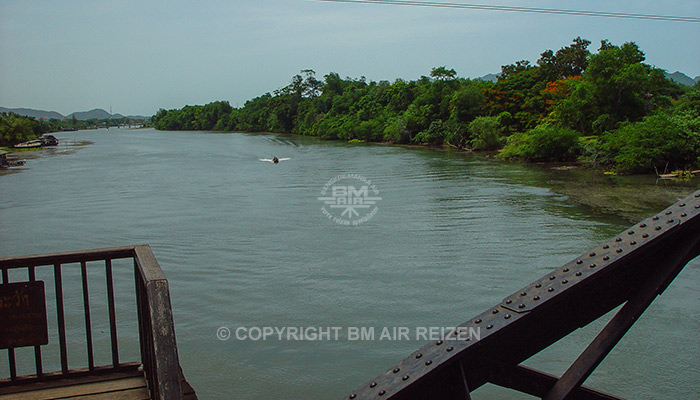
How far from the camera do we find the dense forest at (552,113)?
22531 millimetres

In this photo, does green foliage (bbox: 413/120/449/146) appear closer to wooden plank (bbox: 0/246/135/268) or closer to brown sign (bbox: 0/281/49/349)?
wooden plank (bbox: 0/246/135/268)

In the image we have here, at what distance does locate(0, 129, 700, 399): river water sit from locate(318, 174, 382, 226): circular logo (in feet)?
0.98

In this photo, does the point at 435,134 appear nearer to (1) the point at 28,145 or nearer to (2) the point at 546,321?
(1) the point at 28,145

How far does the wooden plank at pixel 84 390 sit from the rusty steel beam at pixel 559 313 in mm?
1516

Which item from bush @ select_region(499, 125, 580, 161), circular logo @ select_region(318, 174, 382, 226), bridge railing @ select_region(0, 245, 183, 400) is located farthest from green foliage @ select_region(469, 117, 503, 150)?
bridge railing @ select_region(0, 245, 183, 400)

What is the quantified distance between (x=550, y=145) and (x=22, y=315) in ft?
91.8

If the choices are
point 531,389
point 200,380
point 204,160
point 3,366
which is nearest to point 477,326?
point 531,389

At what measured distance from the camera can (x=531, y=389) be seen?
78.4 inches

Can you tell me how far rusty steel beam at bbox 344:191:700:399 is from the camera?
5.58ft

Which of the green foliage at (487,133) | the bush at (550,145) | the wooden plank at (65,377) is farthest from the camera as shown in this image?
the green foliage at (487,133)

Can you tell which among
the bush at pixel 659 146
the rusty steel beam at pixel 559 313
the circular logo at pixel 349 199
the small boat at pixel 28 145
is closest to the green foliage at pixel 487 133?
the bush at pixel 659 146

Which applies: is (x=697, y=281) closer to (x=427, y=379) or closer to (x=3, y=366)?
(x=427, y=379)

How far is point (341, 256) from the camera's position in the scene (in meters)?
11.4

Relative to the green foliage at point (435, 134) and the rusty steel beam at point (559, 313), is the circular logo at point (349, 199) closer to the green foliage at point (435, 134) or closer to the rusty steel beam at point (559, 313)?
the rusty steel beam at point (559, 313)
